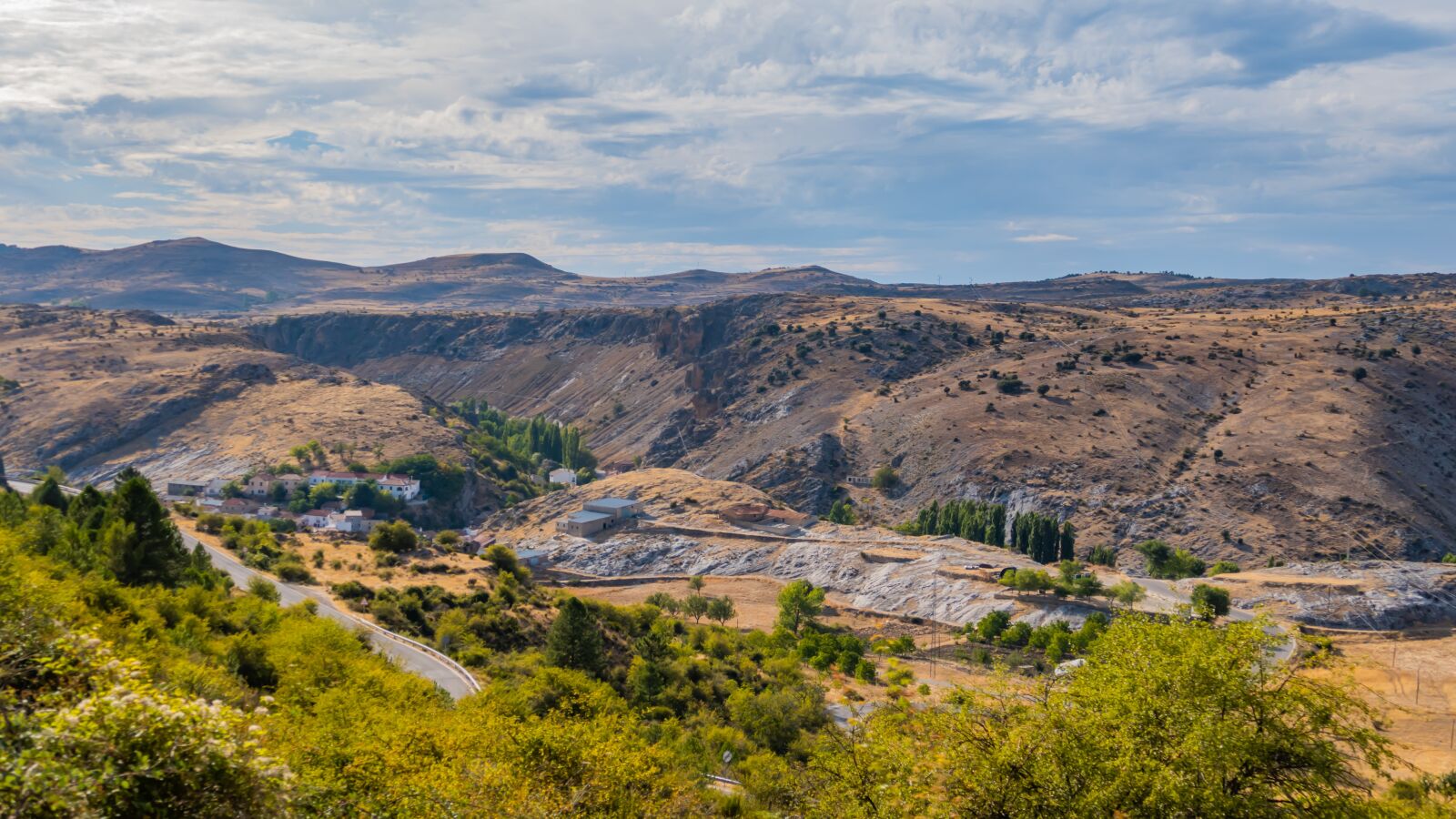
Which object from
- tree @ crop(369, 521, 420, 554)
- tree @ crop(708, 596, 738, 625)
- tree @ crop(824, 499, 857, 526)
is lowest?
tree @ crop(708, 596, 738, 625)

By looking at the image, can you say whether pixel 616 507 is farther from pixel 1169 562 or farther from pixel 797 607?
pixel 1169 562

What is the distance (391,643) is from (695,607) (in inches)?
1334

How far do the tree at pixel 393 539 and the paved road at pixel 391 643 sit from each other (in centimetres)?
915

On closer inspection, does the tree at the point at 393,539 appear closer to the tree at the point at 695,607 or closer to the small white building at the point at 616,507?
the tree at the point at 695,607

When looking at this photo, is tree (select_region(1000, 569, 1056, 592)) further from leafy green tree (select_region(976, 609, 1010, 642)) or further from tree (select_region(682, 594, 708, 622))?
tree (select_region(682, 594, 708, 622))

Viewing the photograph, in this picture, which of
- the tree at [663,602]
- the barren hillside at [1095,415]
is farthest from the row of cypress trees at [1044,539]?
the tree at [663,602]

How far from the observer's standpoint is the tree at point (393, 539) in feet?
202

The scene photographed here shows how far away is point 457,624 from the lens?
43062mm

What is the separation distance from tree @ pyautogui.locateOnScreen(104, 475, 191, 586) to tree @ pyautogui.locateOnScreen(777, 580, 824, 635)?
4138 cm

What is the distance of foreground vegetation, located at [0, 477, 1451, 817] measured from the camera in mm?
10344

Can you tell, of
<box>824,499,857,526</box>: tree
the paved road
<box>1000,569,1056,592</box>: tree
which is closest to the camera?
the paved road

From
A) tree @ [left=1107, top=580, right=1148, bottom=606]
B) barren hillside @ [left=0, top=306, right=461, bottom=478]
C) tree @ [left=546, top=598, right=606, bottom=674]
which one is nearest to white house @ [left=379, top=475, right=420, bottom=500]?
barren hillside @ [left=0, top=306, right=461, bottom=478]

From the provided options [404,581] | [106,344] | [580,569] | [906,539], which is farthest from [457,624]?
[106,344]

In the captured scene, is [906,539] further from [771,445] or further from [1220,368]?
[1220,368]
